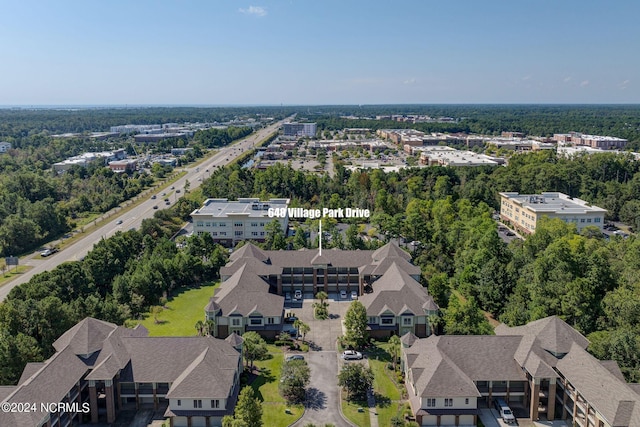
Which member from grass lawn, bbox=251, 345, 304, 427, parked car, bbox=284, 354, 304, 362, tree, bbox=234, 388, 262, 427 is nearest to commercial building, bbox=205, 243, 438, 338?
parked car, bbox=284, 354, 304, 362

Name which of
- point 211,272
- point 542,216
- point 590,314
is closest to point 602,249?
point 590,314

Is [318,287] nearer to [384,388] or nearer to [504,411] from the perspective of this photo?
[384,388]

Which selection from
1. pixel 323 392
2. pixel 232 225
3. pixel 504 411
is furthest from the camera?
pixel 232 225

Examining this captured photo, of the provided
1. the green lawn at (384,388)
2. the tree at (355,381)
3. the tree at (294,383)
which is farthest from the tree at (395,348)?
the tree at (294,383)

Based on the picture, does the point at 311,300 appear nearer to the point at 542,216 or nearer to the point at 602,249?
the point at 602,249

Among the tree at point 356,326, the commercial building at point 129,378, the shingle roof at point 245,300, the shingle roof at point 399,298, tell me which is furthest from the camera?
the shingle roof at point 245,300

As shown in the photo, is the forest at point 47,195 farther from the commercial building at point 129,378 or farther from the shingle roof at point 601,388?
the shingle roof at point 601,388

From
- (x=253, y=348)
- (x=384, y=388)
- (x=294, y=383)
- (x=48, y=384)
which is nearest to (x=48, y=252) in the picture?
(x=253, y=348)

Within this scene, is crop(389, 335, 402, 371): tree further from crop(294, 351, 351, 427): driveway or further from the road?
the road
